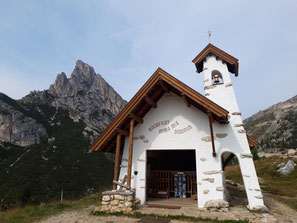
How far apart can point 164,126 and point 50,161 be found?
53769 mm

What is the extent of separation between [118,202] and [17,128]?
78.0 meters

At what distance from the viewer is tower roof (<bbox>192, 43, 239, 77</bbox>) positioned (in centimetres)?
1003

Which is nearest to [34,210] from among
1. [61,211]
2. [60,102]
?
[61,211]

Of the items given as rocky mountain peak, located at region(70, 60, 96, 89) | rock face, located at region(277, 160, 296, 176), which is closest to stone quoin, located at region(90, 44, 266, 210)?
rock face, located at region(277, 160, 296, 176)

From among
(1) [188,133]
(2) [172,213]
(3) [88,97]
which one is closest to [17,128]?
(3) [88,97]

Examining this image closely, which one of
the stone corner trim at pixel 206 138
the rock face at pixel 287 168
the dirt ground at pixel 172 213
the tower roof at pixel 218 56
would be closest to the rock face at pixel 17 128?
the dirt ground at pixel 172 213

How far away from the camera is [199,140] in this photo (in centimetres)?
874

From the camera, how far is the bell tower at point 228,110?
7850 mm

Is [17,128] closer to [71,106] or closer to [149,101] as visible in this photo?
[71,106]

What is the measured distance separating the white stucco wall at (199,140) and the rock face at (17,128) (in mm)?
69691

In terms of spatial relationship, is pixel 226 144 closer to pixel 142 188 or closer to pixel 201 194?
pixel 201 194

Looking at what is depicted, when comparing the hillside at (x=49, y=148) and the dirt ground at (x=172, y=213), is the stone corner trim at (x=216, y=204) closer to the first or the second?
the dirt ground at (x=172, y=213)

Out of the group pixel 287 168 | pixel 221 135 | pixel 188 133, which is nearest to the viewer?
pixel 221 135

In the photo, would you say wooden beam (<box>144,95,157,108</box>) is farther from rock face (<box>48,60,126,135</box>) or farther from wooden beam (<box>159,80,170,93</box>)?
rock face (<box>48,60,126,135</box>)
